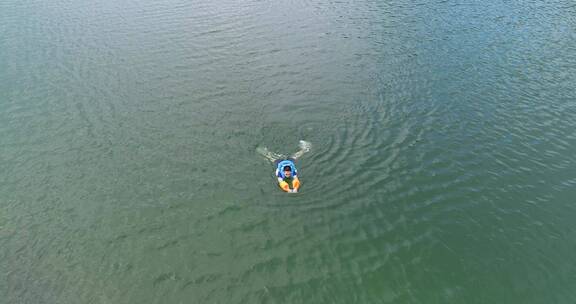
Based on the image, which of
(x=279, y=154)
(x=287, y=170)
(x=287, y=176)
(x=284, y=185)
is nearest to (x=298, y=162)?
(x=279, y=154)

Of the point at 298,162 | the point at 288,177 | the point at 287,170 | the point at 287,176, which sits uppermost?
the point at 287,170

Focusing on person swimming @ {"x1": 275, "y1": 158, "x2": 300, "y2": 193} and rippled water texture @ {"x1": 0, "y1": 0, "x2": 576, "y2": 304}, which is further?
person swimming @ {"x1": 275, "y1": 158, "x2": 300, "y2": 193}

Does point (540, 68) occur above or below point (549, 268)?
above

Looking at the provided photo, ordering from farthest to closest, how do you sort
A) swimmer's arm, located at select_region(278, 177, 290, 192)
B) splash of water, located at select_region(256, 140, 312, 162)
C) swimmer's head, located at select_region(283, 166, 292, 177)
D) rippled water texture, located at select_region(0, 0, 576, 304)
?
1. splash of water, located at select_region(256, 140, 312, 162)
2. swimmer's head, located at select_region(283, 166, 292, 177)
3. swimmer's arm, located at select_region(278, 177, 290, 192)
4. rippled water texture, located at select_region(0, 0, 576, 304)

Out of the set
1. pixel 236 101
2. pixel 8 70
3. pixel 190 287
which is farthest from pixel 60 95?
pixel 190 287

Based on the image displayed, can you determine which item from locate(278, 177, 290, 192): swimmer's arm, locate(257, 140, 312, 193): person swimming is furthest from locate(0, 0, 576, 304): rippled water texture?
locate(257, 140, 312, 193): person swimming

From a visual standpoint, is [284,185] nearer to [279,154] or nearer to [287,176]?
[287,176]

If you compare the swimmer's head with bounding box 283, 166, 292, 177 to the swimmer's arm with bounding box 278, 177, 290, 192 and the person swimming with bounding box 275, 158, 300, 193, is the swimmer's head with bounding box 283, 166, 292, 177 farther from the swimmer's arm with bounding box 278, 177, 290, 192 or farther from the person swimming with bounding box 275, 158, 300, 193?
the swimmer's arm with bounding box 278, 177, 290, 192

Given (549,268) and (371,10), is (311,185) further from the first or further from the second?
(371,10)
